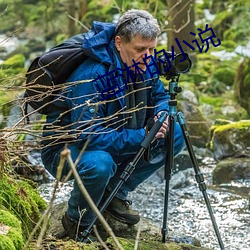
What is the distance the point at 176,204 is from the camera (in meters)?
5.50

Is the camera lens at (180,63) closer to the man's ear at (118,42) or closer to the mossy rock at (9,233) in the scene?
the man's ear at (118,42)

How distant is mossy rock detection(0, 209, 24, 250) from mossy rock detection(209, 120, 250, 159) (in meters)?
4.37

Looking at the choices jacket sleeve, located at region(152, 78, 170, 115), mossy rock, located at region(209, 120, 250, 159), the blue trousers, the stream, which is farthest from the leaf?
mossy rock, located at region(209, 120, 250, 159)

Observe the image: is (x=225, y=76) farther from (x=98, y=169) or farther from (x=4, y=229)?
(x=4, y=229)

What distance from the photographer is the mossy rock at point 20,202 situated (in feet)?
9.79

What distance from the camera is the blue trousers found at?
3.21m

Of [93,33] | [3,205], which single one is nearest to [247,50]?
[93,33]

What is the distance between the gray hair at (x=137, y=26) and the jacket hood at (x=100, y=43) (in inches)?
3.5

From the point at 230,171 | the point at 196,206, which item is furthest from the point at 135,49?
the point at 230,171

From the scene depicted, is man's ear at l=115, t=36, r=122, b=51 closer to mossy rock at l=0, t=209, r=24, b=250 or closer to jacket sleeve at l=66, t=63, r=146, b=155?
jacket sleeve at l=66, t=63, r=146, b=155

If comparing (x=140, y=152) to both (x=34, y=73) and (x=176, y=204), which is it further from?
(x=176, y=204)

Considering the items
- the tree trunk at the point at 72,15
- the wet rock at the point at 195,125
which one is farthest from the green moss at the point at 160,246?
the tree trunk at the point at 72,15

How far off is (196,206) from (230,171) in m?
0.90

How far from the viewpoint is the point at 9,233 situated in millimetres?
2438
